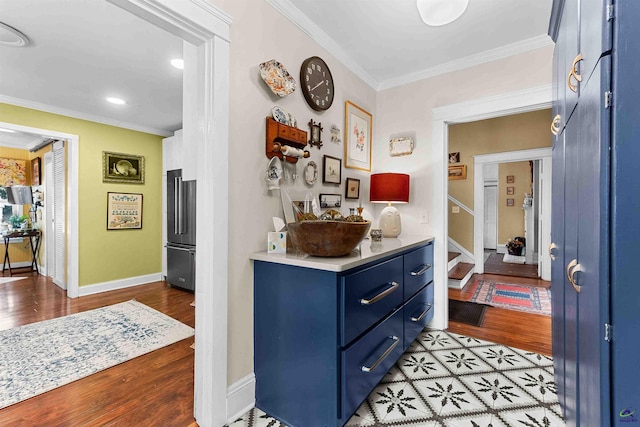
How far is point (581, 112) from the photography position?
98cm

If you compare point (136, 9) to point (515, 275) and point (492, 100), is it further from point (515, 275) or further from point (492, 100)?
point (515, 275)

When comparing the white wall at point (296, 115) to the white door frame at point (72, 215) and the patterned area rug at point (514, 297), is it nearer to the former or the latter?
the patterned area rug at point (514, 297)

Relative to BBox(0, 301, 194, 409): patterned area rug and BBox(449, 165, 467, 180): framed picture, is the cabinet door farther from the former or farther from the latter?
BBox(449, 165, 467, 180): framed picture

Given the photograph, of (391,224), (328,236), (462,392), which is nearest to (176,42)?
(328,236)

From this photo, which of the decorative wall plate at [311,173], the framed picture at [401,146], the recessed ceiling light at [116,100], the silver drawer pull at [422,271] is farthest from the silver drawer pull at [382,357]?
the recessed ceiling light at [116,100]

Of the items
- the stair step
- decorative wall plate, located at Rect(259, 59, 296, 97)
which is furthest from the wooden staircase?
decorative wall plate, located at Rect(259, 59, 296, 97)

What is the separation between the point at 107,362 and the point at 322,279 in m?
1.94

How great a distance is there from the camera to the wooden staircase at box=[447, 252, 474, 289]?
4.06 m

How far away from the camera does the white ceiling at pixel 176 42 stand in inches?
76.7

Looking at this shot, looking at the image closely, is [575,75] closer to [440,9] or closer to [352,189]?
[440,9]

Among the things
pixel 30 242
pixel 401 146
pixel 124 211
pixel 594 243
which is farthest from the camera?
pixel 30 242

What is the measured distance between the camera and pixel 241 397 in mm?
1613

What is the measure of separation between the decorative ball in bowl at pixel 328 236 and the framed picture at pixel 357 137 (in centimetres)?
122

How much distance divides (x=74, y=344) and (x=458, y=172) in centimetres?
559
